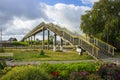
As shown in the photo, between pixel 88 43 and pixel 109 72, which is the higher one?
pixel 88 43

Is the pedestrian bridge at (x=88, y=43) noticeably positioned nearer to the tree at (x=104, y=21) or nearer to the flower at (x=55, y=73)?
the tree at (x=104, y=21)

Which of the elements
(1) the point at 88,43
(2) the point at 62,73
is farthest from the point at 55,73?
(1) the point at 88,43

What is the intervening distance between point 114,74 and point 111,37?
98.8ft

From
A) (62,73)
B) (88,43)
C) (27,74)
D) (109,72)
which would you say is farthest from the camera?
(88,43)

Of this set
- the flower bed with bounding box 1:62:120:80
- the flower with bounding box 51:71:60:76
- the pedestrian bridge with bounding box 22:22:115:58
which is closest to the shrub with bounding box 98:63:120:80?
Result: the flower bed with bounding box 1:62:120:80

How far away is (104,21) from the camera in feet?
148

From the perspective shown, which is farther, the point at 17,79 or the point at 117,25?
the point at 117,25

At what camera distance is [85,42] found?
40188 millimetres

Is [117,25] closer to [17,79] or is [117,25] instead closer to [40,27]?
[40,27]

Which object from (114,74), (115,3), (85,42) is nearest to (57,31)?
(85,42)

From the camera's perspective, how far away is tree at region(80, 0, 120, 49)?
143ft

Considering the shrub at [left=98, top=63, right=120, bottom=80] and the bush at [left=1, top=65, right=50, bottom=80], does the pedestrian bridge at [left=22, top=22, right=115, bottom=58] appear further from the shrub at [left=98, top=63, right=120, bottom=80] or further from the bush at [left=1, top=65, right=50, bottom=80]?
the bush at [left=1, top=65, right=50, bottom=80]

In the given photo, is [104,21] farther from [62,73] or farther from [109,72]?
[109,72]

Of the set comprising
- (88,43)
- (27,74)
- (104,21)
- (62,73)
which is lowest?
(62,73)
